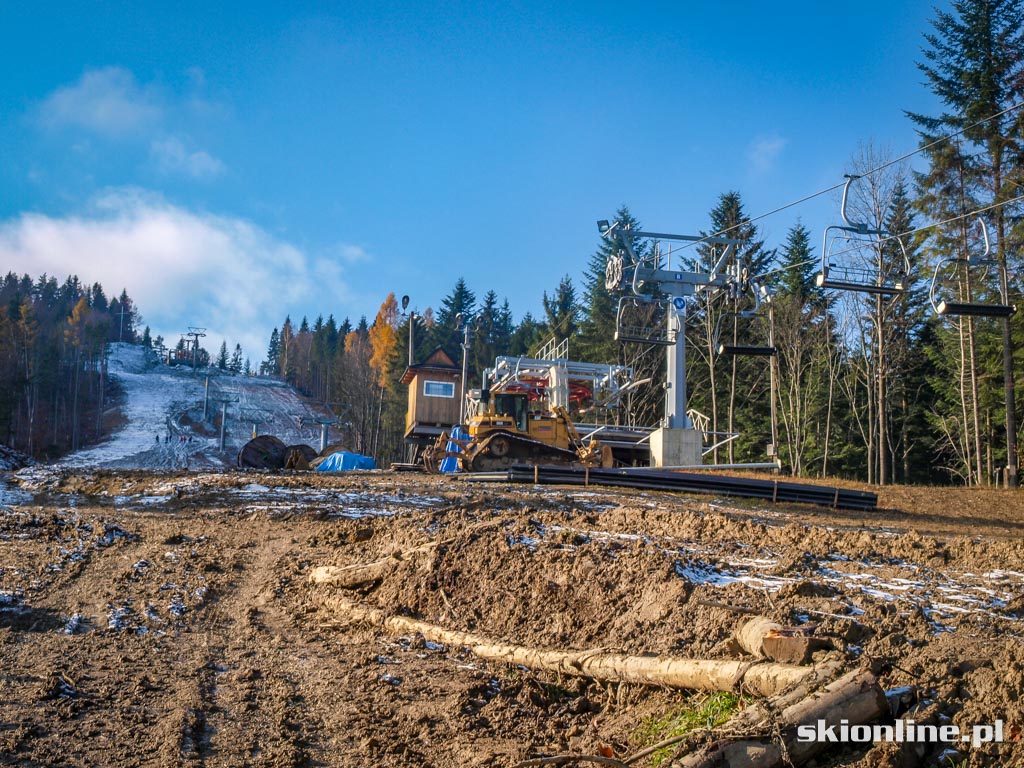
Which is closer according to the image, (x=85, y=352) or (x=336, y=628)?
(x=336, y=628)

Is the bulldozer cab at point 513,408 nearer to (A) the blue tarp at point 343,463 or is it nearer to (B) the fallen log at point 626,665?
(A) the blue tarp at point 343,463

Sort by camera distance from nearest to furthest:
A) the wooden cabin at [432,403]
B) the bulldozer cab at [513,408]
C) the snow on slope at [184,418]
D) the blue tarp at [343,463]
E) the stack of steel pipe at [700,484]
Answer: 1. the stack of steel pipe at [700,484]
2. the bulldozer cab at [513,408]
3. the blue tarp at [343,463]
4. the wooden cabin at [432,403]
5. the snow on slope at [184,418]

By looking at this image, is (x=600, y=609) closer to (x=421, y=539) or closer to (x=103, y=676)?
(x=421, y=539)

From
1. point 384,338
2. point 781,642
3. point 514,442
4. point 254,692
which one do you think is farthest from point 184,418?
point 781,642

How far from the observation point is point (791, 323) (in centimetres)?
4275

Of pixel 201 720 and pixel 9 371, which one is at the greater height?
pixel 9 371

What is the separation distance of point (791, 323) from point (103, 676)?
41.1 metres

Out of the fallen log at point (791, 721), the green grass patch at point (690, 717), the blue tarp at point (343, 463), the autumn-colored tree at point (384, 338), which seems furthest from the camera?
the autumn-colored tree at point (384, 338)

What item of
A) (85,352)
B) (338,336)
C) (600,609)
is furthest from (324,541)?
(338,336)

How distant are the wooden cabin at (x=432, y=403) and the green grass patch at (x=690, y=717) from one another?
148 ft

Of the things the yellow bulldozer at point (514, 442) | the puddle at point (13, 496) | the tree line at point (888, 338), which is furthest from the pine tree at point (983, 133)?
the puddle at point (13, 496)

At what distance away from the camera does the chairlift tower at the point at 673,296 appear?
25250 mm

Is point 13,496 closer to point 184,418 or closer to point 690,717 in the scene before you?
point 690,717

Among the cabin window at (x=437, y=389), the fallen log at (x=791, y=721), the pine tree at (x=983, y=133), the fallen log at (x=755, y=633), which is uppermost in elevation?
the pine tree at (x=983, y=133)
